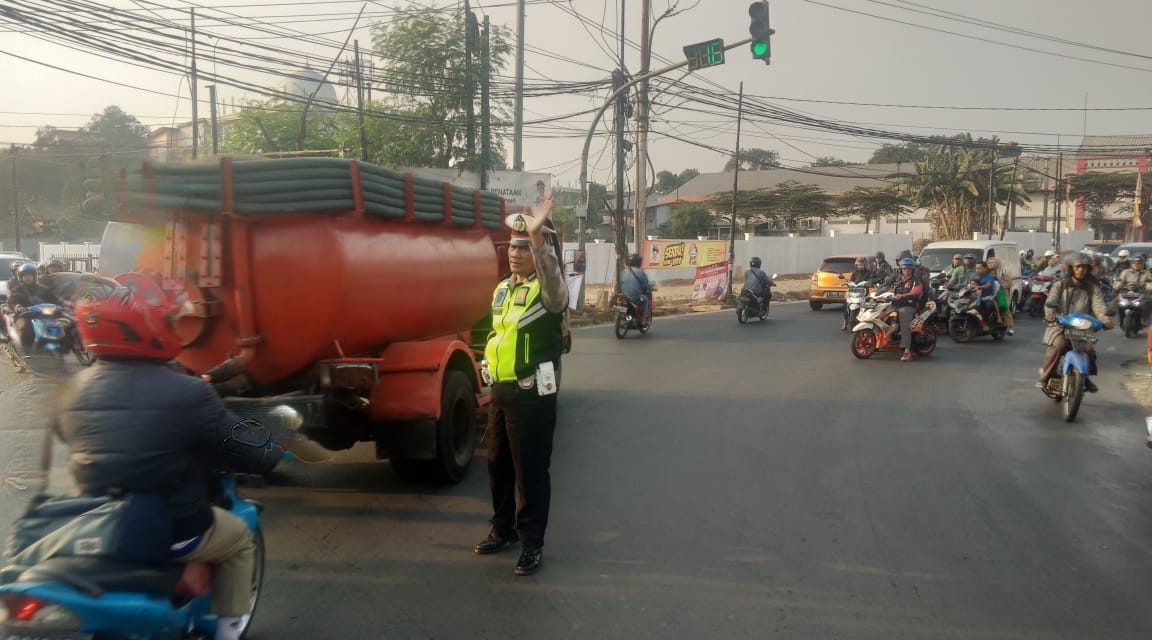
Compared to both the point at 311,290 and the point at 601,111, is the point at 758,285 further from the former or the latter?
the point at 311,290

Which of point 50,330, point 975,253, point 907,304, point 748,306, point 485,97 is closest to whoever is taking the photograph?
point 50,330

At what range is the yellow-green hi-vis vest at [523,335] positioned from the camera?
14.6 ft

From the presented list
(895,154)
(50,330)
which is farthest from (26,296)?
(895,154)

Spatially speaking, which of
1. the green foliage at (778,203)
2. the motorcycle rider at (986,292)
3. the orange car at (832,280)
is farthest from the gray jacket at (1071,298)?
the green foliage at (778,203)

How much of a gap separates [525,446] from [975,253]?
17.1 m

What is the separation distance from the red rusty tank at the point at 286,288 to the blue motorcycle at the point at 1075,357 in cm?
704

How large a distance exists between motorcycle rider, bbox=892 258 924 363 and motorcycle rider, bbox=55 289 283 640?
12.7m

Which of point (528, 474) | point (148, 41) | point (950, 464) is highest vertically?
point (148, 41)

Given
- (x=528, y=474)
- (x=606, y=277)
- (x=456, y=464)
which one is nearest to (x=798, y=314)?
(x=606, y=277)

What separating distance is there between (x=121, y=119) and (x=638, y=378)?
31.7 meters

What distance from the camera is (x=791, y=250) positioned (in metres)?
40.5

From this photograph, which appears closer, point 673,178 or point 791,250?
point 791,250

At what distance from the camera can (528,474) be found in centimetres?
454

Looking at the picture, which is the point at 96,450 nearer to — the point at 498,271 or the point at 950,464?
the point at 498,271
